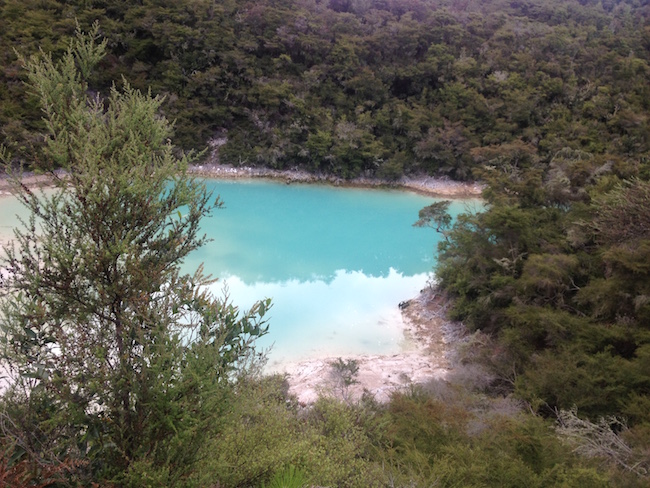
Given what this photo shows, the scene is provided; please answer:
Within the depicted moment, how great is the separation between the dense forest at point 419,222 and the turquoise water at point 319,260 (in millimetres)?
1737

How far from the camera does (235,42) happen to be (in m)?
20.9

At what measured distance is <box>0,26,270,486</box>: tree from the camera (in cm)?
252

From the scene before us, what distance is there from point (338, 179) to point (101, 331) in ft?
58.1

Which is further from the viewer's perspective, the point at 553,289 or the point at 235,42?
the point at 235,42

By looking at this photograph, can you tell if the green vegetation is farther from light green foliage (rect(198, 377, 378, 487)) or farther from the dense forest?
light green foliage (rect(198, 377, 378, 487))

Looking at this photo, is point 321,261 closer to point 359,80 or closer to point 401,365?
point 401,365

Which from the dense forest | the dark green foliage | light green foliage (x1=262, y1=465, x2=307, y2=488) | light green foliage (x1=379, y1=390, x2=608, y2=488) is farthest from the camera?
the dark green foliage

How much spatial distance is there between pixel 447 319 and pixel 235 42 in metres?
17.5

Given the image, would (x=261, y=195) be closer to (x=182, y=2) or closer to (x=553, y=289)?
(x=182, y=2)

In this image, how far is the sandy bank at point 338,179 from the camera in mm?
19469

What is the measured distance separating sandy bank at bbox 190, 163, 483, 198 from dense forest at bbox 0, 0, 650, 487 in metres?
0.45

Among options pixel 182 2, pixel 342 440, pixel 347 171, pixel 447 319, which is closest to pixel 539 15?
pixel 347 171

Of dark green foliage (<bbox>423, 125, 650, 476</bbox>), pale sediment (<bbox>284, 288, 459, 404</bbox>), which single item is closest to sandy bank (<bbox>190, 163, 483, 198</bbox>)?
dark green foliage (<bbox>423, 125, 650, 476</bbox>)

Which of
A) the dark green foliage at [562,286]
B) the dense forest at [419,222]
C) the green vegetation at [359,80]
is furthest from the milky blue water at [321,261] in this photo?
the green vegetation at [359,80]
